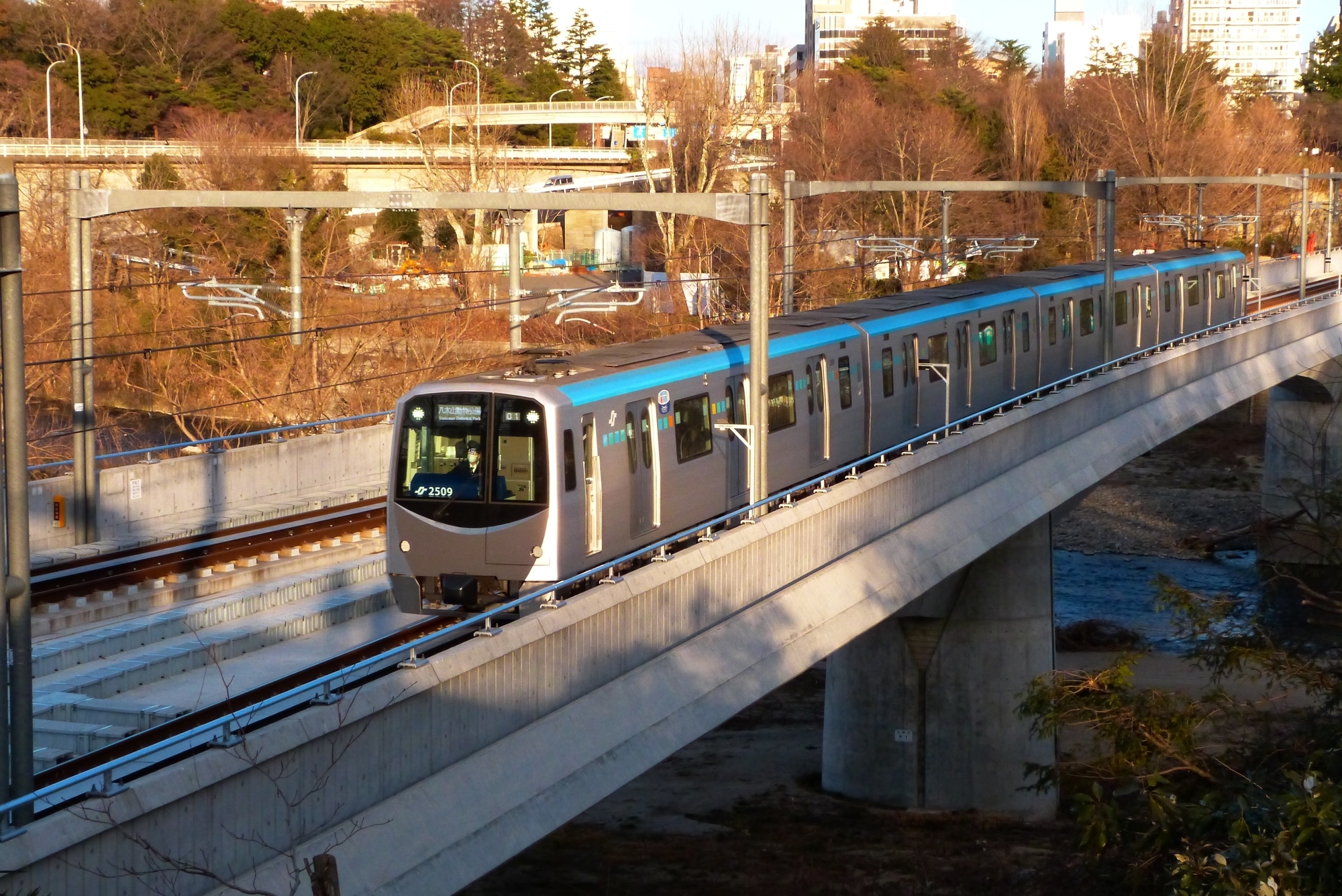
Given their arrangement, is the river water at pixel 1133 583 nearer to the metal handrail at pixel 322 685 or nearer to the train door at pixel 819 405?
the train door at pixel 819 405

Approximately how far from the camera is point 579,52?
382 feet

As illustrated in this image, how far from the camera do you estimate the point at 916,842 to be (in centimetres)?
2658

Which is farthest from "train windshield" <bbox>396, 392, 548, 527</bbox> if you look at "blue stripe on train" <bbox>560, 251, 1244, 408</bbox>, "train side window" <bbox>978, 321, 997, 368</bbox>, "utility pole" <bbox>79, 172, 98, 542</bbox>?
"train side window" <bbox>978, 321, 997, 368</bbox>

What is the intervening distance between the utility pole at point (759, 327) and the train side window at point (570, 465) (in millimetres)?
2144

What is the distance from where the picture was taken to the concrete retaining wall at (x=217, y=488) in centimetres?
2008

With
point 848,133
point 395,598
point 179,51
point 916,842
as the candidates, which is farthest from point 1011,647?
point 179,51

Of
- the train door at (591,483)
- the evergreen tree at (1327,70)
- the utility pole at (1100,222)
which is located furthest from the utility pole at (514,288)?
the evergreen tree at (1327,70)

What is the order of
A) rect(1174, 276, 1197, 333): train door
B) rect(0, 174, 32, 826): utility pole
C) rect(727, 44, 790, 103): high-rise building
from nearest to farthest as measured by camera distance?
rect(0, 174, 32, 826): utility pole, rect(1174, 276, 1197, 333): train door, rect(727, 44, 790, 103): high-rise building

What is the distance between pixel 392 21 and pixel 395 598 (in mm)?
83586

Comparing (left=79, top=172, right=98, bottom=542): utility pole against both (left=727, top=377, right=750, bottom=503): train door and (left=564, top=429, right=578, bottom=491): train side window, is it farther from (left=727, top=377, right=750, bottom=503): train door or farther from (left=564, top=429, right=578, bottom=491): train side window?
(left=727, top=377, right=750, bottom=503): train door

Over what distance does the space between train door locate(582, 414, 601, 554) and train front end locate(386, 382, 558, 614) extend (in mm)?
604

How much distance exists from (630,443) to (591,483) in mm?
940

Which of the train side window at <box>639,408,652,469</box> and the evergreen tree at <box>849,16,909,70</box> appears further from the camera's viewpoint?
the evergreen tree at <box>849,16,909,70</box>

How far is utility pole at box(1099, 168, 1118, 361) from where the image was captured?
28.0m
